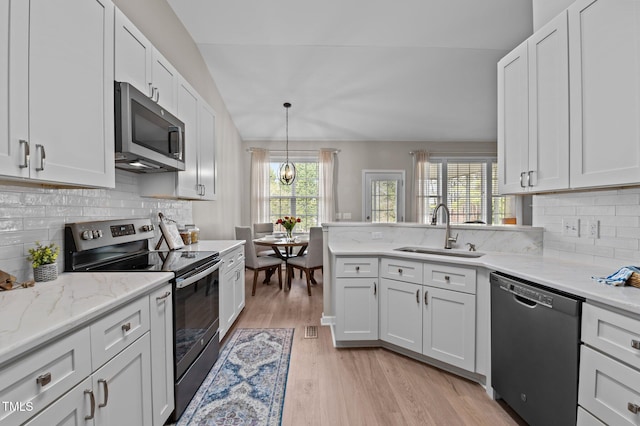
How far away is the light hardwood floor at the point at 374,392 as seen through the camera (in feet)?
5.45

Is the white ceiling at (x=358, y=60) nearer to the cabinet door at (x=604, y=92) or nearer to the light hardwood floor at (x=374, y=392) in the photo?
the cabinet door at (x=604, y=92)

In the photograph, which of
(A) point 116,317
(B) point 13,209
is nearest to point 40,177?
(B) point 13,209

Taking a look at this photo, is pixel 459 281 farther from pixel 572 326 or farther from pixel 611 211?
pixel 611 211

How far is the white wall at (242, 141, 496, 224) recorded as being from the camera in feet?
19.7

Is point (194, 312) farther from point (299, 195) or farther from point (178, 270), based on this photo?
point (299, 195)

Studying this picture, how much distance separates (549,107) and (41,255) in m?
2.86

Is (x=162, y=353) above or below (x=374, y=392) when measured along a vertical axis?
above

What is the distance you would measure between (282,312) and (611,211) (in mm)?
2980

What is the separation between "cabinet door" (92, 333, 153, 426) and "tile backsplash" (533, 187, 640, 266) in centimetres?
254

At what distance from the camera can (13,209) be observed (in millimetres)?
1312

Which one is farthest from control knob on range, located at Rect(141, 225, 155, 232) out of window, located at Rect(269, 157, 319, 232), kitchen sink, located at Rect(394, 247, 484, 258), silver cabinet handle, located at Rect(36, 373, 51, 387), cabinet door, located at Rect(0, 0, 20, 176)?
window, located at Rect(269, 157, 319, 232)

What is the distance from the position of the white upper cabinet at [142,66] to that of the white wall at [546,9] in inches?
113

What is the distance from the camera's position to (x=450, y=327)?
2.04 m

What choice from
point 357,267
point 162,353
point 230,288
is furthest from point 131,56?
point 357,267
